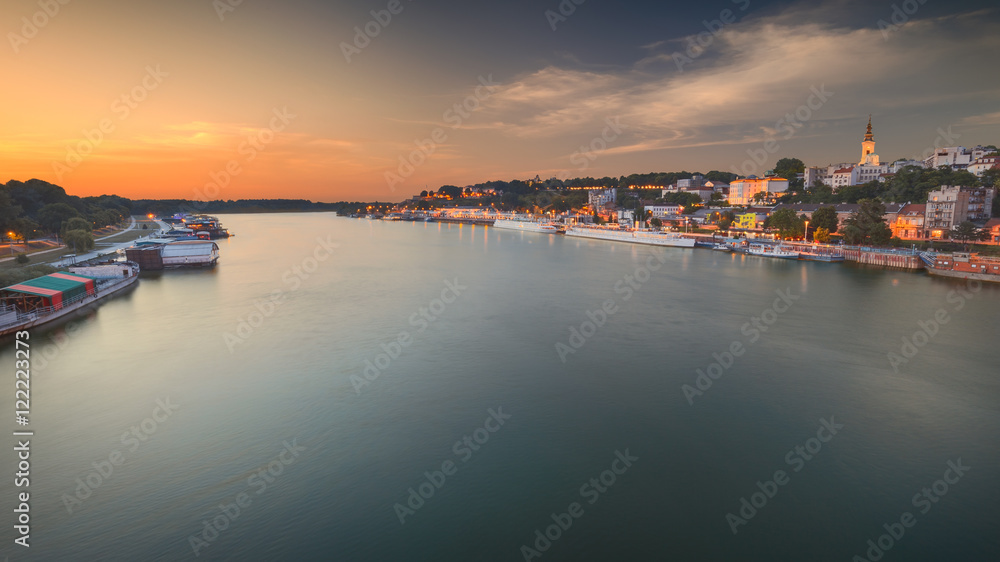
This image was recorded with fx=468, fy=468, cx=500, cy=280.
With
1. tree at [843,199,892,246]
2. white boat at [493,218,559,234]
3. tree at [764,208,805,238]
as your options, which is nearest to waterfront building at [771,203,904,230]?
tree at [764,208,805,238]

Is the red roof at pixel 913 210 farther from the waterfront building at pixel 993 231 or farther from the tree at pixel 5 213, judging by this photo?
the tree at pixel 5 213

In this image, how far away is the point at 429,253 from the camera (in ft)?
77.4

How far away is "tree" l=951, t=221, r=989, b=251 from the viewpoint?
60.0 ft

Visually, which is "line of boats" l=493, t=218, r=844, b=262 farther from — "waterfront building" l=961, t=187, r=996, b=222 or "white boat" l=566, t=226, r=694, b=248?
"waterfront building" l=961, t=187, r=996, b=222

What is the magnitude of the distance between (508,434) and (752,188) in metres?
43.4

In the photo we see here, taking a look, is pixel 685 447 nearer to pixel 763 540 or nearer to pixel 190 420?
pixel 763 540

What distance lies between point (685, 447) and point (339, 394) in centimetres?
428

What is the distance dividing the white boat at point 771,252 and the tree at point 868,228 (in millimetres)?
2794

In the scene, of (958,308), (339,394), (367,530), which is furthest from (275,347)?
(958,308)

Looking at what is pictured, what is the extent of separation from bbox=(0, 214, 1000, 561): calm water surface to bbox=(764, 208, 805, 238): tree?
42.8 feet

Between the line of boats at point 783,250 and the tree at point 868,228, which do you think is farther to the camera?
the tree at point 868,228

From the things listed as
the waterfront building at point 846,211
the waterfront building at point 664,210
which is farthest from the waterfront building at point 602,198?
the waterfront building at point 846,211

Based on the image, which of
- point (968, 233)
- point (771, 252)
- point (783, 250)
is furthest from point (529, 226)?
point (968, 233)

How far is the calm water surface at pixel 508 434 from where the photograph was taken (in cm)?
365
